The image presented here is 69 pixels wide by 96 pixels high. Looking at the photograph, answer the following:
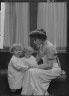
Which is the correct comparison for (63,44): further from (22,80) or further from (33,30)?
(22,80)

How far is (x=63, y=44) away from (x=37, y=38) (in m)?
0.28

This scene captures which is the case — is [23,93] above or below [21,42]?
below

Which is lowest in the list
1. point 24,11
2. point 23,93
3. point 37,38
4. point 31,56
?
point 23,93

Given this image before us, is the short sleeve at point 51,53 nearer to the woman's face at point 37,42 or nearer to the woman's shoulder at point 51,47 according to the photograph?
the woman's shoulder at point 51,47

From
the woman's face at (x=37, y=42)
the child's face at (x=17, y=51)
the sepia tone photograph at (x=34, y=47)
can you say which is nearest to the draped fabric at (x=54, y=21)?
the sepia tone photograph at (x=34, y=47)

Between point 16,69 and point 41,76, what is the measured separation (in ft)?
0.88

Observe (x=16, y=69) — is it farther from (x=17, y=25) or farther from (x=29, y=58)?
(x=17, y=25)

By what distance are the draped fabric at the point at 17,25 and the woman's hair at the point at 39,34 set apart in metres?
0.06

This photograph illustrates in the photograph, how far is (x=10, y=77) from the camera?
2.74 metres

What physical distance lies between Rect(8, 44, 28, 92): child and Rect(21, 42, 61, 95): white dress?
2.3 inches

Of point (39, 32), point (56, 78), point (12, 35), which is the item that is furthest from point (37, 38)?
point (56, 78)

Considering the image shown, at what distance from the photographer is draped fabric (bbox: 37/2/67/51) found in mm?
2727

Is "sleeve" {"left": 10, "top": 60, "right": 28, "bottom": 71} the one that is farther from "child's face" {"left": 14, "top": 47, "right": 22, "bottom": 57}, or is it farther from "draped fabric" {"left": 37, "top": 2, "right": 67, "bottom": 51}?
"draped fabric" {"left": 37, "top": 2, "right": 67, "bottom": 51}

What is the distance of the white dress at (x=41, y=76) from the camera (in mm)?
2695
